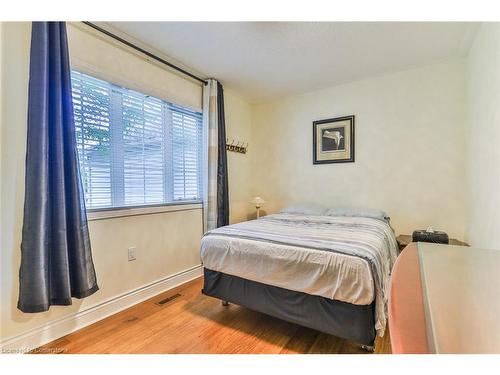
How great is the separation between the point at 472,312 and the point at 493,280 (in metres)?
0.28

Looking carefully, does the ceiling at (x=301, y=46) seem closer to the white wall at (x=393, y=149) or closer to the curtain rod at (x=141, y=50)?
the curtain rod at (x=141, y=50)

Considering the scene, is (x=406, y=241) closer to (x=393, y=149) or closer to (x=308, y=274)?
(x=393, y=149)

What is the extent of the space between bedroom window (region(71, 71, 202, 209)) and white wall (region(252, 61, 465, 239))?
1.46 m

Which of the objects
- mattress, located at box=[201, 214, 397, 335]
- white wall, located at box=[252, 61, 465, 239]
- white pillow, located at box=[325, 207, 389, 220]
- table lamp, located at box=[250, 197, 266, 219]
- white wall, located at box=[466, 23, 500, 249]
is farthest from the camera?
table lamp, located at box=[250, 197, 266, 219]

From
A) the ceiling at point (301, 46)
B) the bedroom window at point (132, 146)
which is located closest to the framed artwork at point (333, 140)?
the ceiling at point (301, 46)

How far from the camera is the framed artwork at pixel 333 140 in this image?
3164 millimetres

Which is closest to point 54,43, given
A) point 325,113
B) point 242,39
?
point 242,39

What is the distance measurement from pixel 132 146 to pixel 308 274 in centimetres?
190

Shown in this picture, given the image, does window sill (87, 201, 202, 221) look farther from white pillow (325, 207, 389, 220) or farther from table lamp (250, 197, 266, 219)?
white pillow (325, 207, 389, 220)

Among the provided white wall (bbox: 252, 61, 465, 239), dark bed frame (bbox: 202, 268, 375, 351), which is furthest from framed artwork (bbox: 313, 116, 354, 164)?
dark bed frame (bbox: 202, 268, 375, 351)

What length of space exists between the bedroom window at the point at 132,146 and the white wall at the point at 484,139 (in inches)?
104

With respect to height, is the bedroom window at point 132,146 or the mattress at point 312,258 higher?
the bedroom window at point 132,146

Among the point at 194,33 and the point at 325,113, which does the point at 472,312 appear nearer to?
the point at 194,33

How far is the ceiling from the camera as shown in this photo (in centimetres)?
202
